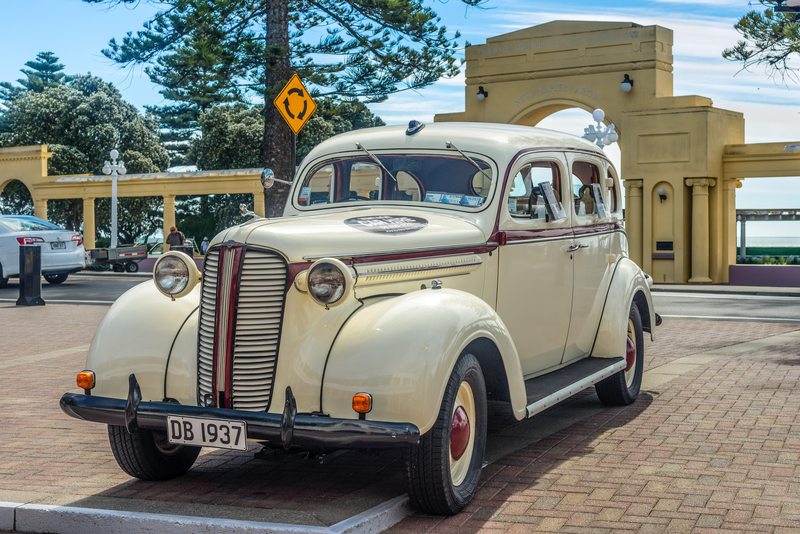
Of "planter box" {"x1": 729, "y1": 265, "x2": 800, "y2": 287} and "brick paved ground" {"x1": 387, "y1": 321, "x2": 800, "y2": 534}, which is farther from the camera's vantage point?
"planter box" {"x1": 729, "y1": 265, "x2": 800, "y2": 287}

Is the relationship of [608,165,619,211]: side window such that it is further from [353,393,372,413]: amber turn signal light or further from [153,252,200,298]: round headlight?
[353,393,372,413]: amber turn signal light

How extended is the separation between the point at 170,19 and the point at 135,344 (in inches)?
580

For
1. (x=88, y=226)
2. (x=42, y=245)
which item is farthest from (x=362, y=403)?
(x=88, y=226)

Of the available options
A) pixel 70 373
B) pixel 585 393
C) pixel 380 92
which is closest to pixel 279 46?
pixel 380 92

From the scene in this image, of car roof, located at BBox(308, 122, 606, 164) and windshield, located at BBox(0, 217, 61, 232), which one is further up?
car roof, located at BBox(308, 122, 606, 164)

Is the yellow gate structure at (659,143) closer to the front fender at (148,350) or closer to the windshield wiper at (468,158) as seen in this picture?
the windshield wiper at (468,158)

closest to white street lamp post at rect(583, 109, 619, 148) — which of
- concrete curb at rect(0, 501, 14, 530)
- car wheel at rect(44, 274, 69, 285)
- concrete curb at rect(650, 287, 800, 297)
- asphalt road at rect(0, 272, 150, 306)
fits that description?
concrete curb at rect(650, 287, 800, 297)

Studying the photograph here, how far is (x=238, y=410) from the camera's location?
4.18 metres

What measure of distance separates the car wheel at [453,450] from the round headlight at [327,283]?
686 millimetres

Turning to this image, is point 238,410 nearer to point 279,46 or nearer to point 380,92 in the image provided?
point 279,46

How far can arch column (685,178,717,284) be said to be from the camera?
83.0 ft

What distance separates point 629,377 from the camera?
285 inches

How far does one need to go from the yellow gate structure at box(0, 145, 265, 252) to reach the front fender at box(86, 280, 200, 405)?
82.2 feet

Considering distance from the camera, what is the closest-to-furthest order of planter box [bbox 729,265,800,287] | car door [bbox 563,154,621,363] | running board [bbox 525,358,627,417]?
running board [bbox 525,358,627,417] → car door [bbox 563,154,621,363] → planter box [bbox 729,265,800,287]
